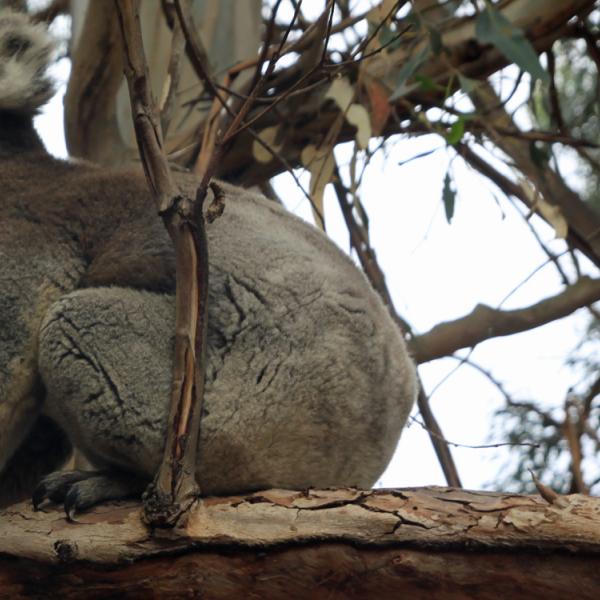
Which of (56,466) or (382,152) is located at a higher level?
(382,152)

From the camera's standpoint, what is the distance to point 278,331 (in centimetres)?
284

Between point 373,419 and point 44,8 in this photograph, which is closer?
point 373,419

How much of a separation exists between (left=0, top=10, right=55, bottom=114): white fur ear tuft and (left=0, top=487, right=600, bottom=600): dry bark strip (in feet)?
5.63

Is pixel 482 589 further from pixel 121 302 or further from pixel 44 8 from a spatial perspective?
pixel 44 8

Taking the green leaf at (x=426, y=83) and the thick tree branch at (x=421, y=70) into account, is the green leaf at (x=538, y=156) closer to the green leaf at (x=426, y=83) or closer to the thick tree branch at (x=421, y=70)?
the thick tree branch at (x=421, y=70)

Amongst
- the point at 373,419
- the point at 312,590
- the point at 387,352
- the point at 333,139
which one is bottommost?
the point at 312,590

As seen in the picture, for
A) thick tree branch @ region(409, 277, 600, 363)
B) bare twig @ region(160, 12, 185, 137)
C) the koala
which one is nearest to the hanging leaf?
bare twig @ region(160, 12, 185, 137)

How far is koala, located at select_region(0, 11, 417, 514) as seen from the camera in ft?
8.85

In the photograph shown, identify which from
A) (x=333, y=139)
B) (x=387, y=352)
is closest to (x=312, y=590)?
(x=387, y=352)

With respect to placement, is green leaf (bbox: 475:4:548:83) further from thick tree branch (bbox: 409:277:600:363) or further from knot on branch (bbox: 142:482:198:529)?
knot on branch (bbox: 142:482:198:529)

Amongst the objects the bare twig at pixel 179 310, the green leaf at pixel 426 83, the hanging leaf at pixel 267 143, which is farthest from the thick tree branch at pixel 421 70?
the bare twig at pixel 179 310

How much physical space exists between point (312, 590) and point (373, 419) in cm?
67

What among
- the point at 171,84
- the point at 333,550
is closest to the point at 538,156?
the point at 171,84

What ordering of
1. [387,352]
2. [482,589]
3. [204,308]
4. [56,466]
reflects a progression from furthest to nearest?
[56,466]
[387,352]
[204,308]
[482,589]
